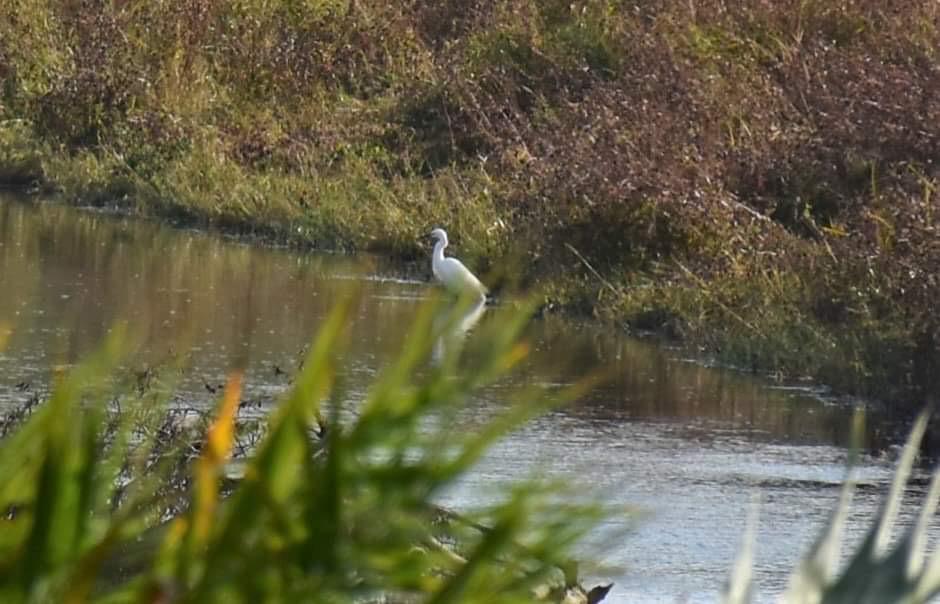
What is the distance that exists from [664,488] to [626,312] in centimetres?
459

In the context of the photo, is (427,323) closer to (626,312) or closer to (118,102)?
(626,312)

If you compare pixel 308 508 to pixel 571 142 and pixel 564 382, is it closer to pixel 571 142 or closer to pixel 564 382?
pixel 564 382

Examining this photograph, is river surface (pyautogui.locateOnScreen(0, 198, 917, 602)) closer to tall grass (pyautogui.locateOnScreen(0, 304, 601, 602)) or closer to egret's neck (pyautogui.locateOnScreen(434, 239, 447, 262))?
egret's neck (pyautogui.locateOnScreen(434, 239, 447, 262))

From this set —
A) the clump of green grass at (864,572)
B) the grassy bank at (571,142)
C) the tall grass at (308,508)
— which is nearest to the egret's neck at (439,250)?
the grassy bank at (571,142)

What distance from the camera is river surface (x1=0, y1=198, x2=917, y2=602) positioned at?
8.52 meters

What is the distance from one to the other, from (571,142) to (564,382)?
4332 millimetres

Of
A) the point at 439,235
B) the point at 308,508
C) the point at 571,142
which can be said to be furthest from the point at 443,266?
the point at 308,508

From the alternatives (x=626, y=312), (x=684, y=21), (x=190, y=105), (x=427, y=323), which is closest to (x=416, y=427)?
(x=427, y=323)

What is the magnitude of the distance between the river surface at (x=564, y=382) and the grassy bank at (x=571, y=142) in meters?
0.64

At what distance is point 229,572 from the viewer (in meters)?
1.27

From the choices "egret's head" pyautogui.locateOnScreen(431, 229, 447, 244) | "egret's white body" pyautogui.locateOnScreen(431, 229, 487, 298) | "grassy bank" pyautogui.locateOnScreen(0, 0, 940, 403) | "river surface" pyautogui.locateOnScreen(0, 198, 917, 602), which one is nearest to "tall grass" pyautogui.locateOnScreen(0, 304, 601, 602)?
"river surface" pyautogui.locateOnScreen(0, 198, 917, 602)

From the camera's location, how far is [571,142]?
15867 mm

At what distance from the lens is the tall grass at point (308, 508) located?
1.27 m

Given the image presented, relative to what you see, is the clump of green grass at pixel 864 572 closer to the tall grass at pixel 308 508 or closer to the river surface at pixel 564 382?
the tall grass at pixel 308 508
